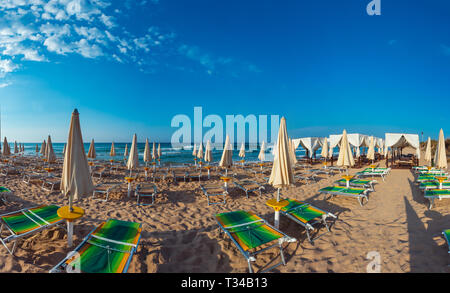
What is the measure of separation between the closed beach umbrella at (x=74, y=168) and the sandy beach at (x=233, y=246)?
107 cm

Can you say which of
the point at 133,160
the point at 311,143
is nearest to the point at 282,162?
the point at 133,160

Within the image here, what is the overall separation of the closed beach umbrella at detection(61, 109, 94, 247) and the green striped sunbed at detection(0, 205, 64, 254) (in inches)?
27.4

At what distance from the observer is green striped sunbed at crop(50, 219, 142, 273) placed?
2424 millimetres

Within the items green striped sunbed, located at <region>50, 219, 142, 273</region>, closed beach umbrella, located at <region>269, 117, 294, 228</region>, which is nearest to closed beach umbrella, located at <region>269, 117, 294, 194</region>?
closed beach umbrella, located at <region>269, 117, 294, 228</region>

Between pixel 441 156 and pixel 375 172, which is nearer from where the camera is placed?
pixel 441 156

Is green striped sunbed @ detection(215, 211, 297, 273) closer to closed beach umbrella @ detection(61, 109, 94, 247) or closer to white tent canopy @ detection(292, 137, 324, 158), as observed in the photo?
closed beach umbrella @ detection(61, 109, 94, 247)

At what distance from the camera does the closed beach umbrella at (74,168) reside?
3.09 m

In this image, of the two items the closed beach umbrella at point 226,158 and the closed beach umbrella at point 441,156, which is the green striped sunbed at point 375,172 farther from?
the closed beach umbrella at point 226,158

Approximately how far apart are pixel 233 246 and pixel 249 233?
51 centimetres

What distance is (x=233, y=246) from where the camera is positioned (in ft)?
11.7

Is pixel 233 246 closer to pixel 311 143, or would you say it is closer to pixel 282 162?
pixel 282 162
